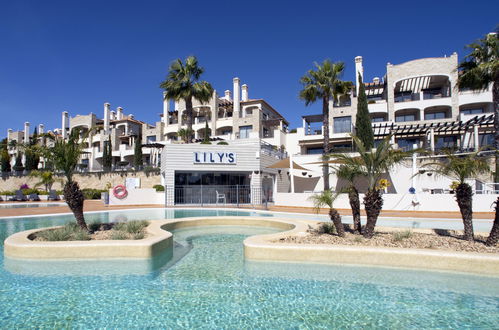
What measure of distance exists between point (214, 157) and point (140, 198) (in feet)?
21.0

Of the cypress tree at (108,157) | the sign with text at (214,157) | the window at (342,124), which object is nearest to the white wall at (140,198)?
the sign with text at (214,157)

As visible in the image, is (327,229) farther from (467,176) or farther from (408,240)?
(467,176)

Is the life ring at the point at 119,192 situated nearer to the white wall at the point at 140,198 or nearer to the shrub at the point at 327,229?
the white wall at the point at 140,198

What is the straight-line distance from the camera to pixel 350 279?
18.6 feet

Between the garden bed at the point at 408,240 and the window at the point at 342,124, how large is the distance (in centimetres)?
2649

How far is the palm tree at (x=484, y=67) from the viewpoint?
693 inches

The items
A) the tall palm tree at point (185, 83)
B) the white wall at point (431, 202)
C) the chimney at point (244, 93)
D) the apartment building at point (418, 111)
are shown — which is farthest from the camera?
the chimney at point (244, 93)

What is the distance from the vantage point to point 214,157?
22219 millimetres

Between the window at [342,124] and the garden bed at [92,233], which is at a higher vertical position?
the window at [342,124]

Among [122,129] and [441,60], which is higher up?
[441,60]

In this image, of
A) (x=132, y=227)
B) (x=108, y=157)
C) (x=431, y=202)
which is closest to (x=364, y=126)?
(x=431, y=202)

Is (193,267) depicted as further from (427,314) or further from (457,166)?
(457,166)

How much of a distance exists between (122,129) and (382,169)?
50.9 metres

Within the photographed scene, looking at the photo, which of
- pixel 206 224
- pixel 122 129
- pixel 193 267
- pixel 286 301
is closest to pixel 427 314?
pixel 286 301
